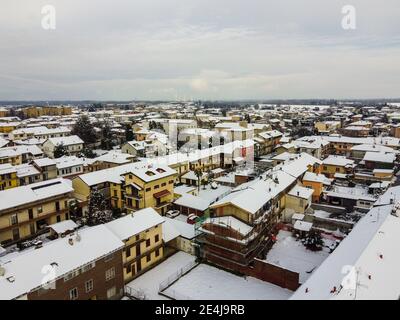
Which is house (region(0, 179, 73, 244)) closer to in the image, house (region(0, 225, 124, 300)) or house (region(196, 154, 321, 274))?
house (region(0, 225, 124, 300))

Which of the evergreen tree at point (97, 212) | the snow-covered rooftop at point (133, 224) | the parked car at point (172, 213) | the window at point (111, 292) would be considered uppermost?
the snow-covered rooftop at point (133, 224)

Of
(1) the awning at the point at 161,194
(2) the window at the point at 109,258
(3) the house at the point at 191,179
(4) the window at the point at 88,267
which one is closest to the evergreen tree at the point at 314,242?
(1) the awning at the point at 161,194

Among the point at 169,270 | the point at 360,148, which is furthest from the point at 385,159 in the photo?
the point at 169,270

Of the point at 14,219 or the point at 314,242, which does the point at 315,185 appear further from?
the point at 14,219

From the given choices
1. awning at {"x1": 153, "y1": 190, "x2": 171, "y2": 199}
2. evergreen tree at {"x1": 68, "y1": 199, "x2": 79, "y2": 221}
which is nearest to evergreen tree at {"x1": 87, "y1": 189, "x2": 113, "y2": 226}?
evergreen tree at {"x1": 68, "y1": 199, "x2": 79, "y2": 221}

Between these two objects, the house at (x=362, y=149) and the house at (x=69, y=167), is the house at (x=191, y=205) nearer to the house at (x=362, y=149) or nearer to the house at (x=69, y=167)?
the house at (x=69, y=167)

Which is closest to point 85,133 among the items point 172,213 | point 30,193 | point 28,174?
point 28,174
